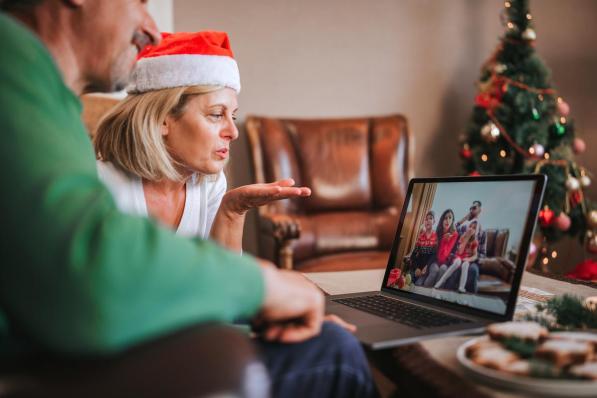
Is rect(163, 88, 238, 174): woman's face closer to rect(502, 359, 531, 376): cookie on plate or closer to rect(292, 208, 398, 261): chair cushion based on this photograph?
rect(502, 359, 531, 376): cookie on plate

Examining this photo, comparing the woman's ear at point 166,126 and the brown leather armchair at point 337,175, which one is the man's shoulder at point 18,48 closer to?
the woman's ear at point 166,126

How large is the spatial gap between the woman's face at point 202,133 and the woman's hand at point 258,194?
0.32ft

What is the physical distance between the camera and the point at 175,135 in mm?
1540

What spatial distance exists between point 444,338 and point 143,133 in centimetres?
96

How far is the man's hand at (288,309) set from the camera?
24.6 inches

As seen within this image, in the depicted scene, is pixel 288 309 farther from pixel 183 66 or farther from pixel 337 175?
pixel 337 175

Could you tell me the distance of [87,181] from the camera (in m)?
0.54

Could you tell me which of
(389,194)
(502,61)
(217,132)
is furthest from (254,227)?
(217,132)

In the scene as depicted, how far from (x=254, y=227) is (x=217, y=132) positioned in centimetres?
186

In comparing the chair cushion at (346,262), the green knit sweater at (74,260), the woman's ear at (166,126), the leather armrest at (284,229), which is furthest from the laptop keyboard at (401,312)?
the chair cushion at (346,262)

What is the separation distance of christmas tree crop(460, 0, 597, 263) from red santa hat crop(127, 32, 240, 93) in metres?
1.77

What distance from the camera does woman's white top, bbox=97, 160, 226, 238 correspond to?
58.0 inches

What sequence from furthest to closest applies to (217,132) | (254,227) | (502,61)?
(254,227), (502,61), (217,132)

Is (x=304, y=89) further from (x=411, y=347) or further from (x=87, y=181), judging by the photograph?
(x=87, y=181)
